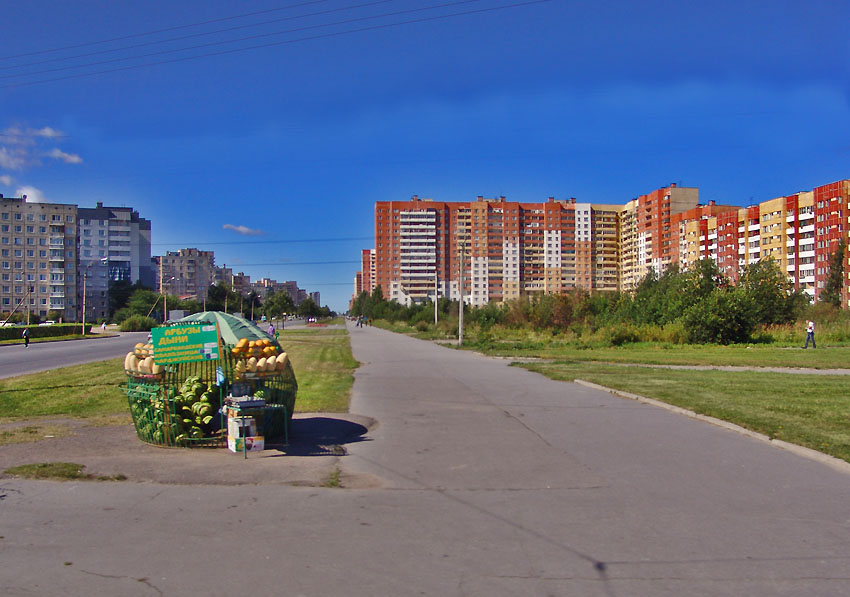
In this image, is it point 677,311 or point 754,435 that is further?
point 677,311

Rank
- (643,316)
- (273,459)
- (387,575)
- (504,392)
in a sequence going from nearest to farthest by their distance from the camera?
(387,575)
(273,459)
(504,392)
(643,316)

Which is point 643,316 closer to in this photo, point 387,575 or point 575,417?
point 575,417

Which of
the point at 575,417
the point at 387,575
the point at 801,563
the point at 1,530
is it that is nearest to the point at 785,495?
the point at 801,563

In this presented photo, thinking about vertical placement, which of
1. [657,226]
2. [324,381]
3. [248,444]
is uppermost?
[657,226]

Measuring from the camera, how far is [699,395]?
14.0m

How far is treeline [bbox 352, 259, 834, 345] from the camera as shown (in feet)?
118

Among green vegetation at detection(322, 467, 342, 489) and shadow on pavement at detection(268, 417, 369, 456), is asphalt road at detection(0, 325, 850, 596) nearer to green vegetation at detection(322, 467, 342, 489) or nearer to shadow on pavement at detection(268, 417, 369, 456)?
green vegetation at detection(322, 467, 342, 489)

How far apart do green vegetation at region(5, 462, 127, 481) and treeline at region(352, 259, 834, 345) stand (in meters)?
31.4

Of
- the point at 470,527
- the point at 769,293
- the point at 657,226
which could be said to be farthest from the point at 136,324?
the point at 657,226

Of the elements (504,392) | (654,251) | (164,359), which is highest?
(654,251)

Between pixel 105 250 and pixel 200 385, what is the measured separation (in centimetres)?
13471

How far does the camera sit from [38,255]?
114375 mm

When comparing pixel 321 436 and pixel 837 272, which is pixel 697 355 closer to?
pixel 321 436

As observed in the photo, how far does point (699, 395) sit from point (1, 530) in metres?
12.7
